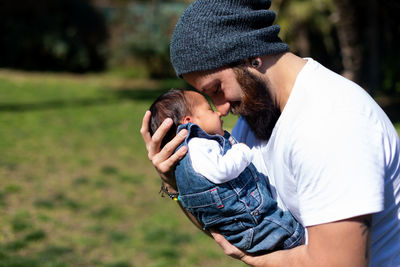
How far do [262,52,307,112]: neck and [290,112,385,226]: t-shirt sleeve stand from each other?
26 centimetres

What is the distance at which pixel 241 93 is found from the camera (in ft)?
6.06

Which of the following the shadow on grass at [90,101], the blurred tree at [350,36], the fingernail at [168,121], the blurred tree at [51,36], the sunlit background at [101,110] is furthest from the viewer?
the blurred tree at [51,36]

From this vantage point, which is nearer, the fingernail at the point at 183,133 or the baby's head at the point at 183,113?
the fingernail at the point at 183,133

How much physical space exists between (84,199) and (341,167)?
16.5 feet

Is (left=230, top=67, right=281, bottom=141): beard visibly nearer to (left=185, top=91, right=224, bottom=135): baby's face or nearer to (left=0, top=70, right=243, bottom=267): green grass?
(left=185, top=91, right=224, bottom=135): baby's face

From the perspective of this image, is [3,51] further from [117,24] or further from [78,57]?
[117,24]

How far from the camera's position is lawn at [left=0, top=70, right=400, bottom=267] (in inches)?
181

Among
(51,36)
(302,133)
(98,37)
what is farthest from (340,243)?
(98,37)

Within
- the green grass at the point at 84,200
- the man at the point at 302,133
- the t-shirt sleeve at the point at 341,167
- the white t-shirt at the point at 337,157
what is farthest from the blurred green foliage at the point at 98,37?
the t-shirt sleeve at the point at 341,167

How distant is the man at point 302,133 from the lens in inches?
57.7

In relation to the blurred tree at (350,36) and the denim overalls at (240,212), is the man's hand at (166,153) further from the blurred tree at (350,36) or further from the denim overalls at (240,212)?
the blurred tree at (350,36)

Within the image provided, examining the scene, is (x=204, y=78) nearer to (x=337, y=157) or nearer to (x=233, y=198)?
(x=233, y=198)

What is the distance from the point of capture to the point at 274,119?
1889mm

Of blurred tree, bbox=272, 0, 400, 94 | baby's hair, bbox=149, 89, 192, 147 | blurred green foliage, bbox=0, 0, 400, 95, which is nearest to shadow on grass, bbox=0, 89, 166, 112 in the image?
blurred green foliage, bbox=0, 0, 400, 95
